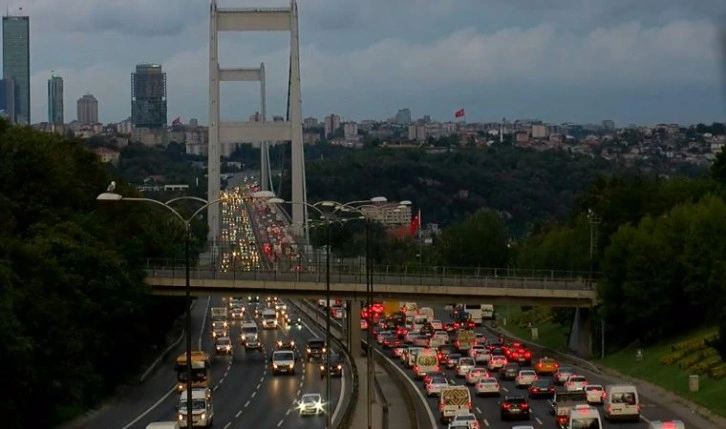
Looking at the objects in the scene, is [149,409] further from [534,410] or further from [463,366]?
[534,410]

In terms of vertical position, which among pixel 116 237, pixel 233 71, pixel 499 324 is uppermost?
pixel 233 71

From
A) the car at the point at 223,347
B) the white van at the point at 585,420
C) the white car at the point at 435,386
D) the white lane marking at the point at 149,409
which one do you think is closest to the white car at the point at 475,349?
the car at the point at 223,347

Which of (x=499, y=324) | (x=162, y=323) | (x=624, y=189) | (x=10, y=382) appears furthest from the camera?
(x=499, y=324)

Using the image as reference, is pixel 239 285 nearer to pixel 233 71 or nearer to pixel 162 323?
pixel 162 323

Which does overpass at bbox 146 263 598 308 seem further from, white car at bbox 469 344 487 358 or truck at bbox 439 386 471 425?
truck at bbox 439 386 471 425

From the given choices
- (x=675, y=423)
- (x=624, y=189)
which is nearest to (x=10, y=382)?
(x=675, y=423)
